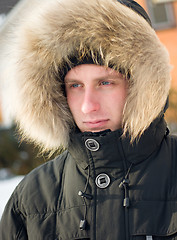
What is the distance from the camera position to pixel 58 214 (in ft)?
5.06

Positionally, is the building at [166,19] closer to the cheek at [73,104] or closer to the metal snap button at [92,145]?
the cheek at [73,104]

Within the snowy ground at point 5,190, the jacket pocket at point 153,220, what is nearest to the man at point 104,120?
the jacket pocket at point 153,220

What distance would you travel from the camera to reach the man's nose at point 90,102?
1469 millimetres

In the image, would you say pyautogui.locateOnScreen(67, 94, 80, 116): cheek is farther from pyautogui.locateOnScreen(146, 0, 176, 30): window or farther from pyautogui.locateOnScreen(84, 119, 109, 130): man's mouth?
pyautogui.locateOnScreen(146, 0, 176, 30): window

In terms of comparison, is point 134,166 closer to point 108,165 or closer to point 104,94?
point 108,165

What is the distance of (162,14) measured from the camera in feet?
21.3

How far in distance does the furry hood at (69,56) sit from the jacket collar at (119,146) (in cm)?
5

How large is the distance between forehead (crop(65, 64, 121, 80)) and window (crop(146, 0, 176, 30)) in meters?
5.33

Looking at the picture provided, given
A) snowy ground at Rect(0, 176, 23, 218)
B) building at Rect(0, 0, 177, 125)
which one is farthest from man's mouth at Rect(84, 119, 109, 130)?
building at Rect(0, 0, 177, 125)

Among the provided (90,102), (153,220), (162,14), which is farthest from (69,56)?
(162,14)

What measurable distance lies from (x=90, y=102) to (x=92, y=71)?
0.13m

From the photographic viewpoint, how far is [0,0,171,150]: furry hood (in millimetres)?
1458

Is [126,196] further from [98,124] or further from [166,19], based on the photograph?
[166,19]

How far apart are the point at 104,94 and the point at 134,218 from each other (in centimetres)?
52
